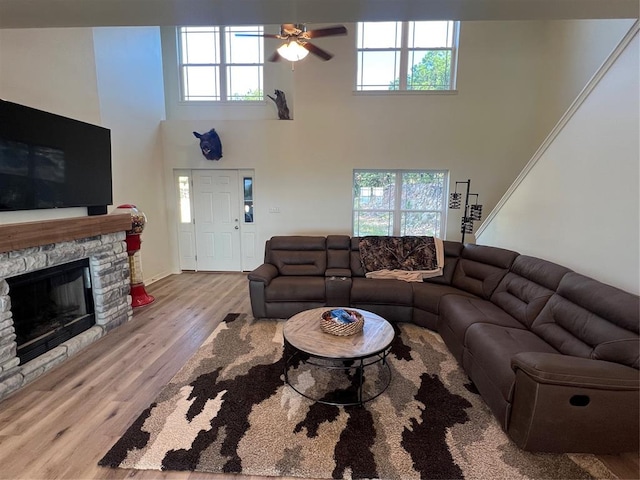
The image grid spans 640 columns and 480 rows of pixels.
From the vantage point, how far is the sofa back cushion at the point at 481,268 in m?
3.17

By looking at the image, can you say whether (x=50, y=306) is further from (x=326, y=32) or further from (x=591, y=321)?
(x=591, y=321)

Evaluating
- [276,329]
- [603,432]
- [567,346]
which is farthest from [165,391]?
[567,346]

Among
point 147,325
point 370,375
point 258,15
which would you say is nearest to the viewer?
point 258,15

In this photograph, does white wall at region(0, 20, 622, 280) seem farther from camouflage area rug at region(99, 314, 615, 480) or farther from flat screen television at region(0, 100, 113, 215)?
camouflage area rug at region(99, 314, 615, 480)

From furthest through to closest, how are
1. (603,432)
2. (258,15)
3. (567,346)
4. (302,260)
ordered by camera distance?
(302,260)
(258,15)
(567,346)
(603,432)

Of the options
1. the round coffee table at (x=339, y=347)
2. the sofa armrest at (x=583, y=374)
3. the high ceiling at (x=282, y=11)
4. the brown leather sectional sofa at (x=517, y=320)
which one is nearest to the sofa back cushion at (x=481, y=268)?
the brown leather sectional sofa at (x=517, y=320)

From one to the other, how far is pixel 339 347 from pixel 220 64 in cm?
545

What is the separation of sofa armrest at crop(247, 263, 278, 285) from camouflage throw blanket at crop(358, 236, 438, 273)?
1.17 m

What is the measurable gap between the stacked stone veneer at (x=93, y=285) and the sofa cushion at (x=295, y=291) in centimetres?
167

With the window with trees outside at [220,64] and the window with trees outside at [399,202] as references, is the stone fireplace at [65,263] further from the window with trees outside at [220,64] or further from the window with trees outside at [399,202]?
the window with trees outside at [399,202]

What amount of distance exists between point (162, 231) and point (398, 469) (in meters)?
5.09

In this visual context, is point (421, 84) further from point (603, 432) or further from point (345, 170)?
point (603, 432)

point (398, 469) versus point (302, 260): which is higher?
point (302, 260)

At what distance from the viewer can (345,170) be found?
525cm
